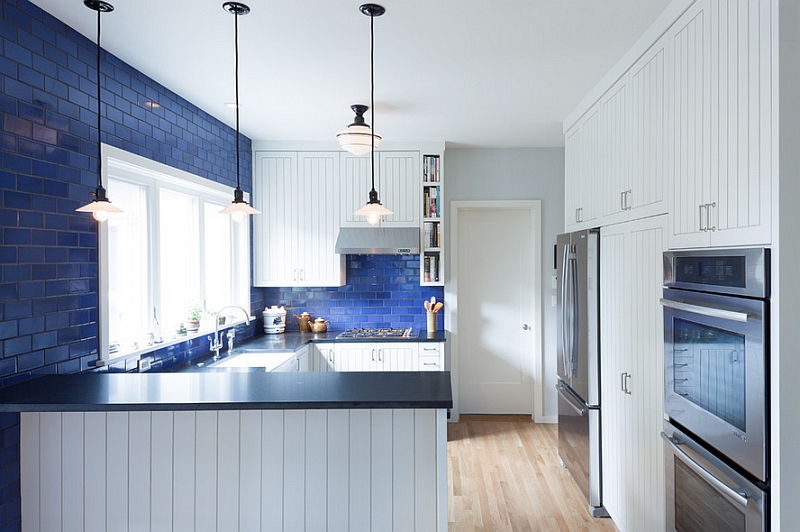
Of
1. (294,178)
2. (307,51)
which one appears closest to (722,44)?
(307,51)

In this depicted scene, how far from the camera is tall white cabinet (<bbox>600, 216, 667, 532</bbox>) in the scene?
97.3 inches

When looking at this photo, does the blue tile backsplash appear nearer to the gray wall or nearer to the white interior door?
the gray wall

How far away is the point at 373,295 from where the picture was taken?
5.18 meters

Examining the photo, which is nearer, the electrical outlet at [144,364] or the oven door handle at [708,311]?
the oven door handle at [708,311]

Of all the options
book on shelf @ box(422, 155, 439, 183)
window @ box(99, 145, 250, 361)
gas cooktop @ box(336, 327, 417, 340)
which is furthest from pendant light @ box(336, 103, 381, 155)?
gas cooktop @ box(336, 327, 417, 340)

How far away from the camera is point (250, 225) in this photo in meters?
4.86

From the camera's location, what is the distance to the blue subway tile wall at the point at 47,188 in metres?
2.12

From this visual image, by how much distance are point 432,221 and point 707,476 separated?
3.28 meters

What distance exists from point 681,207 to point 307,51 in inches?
75.7

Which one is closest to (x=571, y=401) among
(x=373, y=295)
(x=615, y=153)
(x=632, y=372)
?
(x=632, y=372)

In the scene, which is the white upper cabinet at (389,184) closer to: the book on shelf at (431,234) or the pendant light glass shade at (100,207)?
the book on shelf at (431,234)

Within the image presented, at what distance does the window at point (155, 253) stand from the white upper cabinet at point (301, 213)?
1.80 ft

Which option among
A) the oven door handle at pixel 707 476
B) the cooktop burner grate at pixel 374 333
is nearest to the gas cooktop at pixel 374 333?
the cooktop burner grate at pixel 374 333

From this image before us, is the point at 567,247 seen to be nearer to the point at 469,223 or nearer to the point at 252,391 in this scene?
the point at 469,223
